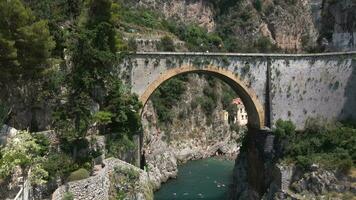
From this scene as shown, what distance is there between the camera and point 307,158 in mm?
31609

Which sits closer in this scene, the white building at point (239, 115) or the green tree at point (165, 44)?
the green tree at point (165, 44)

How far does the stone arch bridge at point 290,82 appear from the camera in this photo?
112ft

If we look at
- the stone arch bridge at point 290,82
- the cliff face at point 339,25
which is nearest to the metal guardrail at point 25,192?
the stone arch bridge at point 290,82

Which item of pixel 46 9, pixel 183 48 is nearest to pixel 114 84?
pixel 46 9

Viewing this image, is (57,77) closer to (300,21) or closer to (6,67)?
(6,67)

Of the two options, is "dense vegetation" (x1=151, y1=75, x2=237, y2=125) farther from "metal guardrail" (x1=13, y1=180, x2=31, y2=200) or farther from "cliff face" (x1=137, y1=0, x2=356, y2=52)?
"metal guardrail" (x1=13, y1=180, x2=31, y2=200)

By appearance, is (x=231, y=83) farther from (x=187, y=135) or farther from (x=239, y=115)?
(x=239, y=115)

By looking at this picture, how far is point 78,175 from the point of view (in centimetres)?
2283

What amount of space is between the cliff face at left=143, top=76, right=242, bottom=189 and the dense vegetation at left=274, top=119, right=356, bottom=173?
14424mm

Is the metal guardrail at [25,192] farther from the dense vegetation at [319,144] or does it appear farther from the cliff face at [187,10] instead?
the cliff face at [187,10]

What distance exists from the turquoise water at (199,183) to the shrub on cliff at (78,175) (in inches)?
624

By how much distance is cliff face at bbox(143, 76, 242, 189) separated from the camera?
4972cm

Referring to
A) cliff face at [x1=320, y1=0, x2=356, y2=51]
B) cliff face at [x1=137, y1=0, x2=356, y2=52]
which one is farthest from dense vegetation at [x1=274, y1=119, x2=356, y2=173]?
cliff face at [x1=137, y1=0, x2=356, y2=52]

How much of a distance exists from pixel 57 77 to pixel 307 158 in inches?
580
